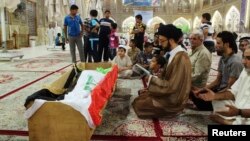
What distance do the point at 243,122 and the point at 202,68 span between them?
3.57 feet

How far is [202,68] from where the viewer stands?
2.98m

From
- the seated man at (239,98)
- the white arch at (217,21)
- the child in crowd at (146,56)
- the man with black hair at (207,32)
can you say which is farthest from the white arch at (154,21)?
the seated man at (239,98)

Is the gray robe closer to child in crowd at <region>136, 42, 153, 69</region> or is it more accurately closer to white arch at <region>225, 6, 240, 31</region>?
child in crowd at <region>136, 42, 153, 69</region>

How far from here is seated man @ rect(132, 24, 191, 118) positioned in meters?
2.40

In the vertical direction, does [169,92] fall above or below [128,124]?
above

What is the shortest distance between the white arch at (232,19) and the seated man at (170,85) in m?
14.5

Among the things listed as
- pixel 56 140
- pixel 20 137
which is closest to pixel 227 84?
pixel 56 140

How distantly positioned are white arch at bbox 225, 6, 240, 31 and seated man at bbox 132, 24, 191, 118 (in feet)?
47.4

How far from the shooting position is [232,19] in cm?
1655

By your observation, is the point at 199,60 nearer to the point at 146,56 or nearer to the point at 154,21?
the point at 146,56

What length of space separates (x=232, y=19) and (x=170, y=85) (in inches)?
615

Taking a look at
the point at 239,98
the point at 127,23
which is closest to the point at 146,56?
the point at 239,98

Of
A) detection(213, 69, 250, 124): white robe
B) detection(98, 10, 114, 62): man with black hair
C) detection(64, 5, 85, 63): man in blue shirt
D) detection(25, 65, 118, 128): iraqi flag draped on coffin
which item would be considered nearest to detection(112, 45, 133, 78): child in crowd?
detection(98, 10, 114, 62): man with black hair

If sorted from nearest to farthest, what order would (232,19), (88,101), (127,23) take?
1. (88,101)
2. (232,19)
3. (127,23)
